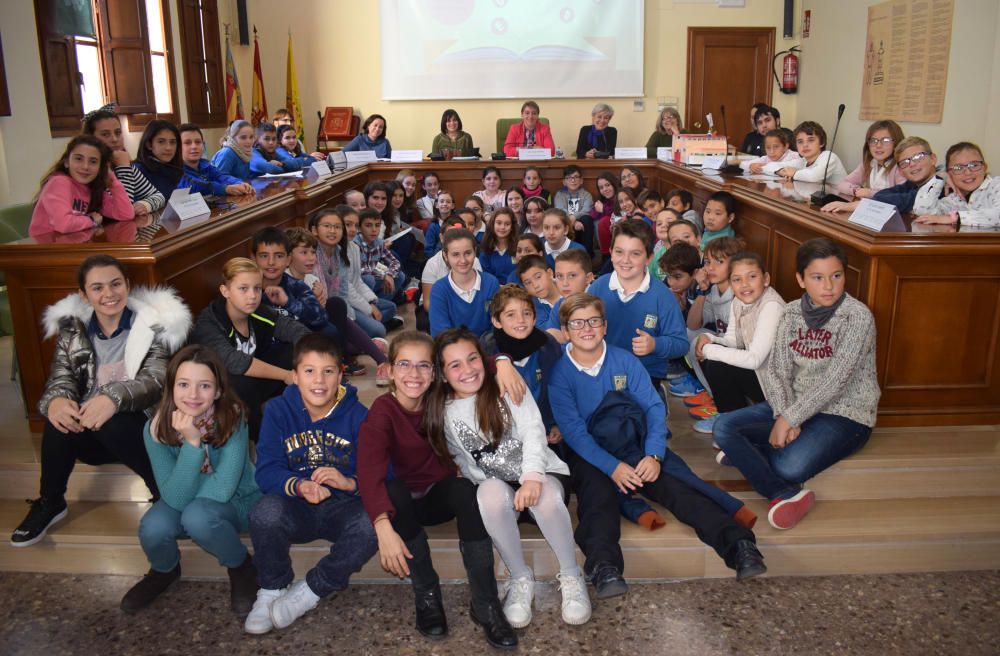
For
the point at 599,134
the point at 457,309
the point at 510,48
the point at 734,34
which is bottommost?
the point at 457,309

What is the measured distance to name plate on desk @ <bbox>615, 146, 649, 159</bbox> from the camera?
697 centimetres

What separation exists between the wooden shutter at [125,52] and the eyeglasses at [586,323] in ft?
18.1

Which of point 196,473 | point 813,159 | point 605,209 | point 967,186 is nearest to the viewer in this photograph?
point 196,473

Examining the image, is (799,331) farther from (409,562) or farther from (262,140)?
(262,140)

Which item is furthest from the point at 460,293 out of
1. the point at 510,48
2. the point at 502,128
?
the point at 510,48

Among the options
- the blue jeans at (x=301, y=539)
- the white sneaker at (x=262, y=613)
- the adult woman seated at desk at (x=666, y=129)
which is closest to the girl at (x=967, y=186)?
the blue jeans at (x=301, y=539)

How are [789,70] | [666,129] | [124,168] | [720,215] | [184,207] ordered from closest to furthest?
[184,207], [124,168], [720,215], [666,129], [789,70]

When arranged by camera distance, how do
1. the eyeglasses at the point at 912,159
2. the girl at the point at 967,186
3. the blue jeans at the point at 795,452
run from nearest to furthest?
the blue jeans at the point at 795,452
the girl at the point at 967,186
the eyeglasses at the point at 912,159

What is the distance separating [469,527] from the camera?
2.21m

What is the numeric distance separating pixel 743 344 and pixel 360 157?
15.5 feet

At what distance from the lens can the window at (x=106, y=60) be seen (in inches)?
219

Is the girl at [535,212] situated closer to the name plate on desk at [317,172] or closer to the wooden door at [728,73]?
the name plate on desk at [317,172]

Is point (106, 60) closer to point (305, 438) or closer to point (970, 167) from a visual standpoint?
point (305, 438)

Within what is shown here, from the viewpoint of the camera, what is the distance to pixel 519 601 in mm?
2238
